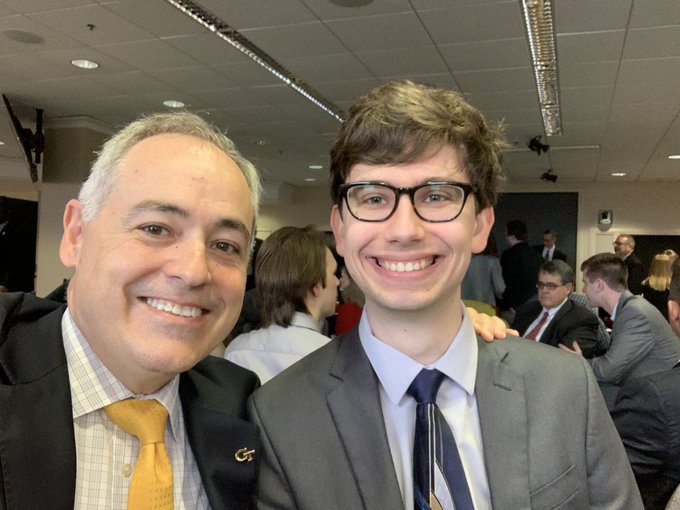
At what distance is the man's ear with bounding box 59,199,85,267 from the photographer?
1.26 m

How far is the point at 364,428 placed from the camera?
1.24m

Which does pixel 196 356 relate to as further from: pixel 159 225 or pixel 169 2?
pixel 169 2

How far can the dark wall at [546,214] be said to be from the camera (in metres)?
12.5

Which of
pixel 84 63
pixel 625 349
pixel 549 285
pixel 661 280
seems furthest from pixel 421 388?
pixel 661 280

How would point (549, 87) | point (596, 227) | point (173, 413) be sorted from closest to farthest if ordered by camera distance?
point (173, 413) → point (549, 87) → point (596, 227)

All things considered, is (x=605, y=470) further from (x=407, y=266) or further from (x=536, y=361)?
(x=407, y=266)

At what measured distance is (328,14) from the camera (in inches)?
168

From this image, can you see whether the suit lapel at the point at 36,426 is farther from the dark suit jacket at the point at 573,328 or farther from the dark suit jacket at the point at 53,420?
the dark suit jacket at the point at 573,328

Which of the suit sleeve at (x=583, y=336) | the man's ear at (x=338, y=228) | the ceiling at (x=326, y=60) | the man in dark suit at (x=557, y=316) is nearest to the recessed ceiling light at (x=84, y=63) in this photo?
the ceiling at (x=326, y=60)

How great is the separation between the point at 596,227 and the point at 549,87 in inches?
281

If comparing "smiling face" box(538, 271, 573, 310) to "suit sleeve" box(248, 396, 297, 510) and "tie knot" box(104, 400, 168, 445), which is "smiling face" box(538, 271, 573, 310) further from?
"tie knot" box(104, 400, 168, 445)

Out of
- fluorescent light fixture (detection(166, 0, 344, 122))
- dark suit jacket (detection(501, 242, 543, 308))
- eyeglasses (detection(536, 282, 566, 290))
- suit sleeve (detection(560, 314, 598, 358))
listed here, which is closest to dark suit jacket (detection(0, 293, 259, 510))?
fluorescent light fixture (detection(166, 0, 344, 122))

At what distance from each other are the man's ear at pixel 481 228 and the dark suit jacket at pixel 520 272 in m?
5.48

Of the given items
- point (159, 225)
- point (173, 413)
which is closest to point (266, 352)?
point (173, 413)
